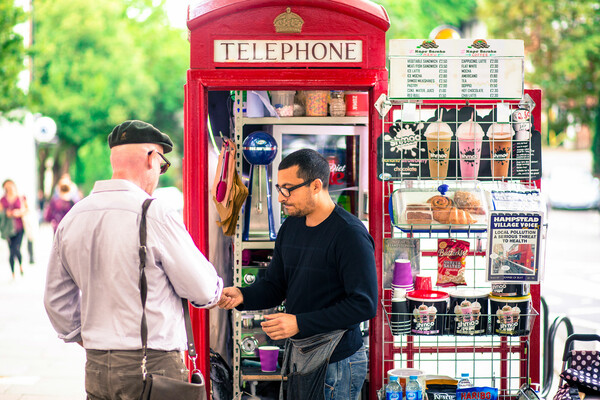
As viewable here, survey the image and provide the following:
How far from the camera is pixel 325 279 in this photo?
3326 millimetres

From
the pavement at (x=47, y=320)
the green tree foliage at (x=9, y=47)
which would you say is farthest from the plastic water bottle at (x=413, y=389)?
the green tree foliage at (x=9, y=47)

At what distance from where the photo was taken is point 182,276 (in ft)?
9.59

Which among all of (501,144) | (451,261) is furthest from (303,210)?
(501,144)

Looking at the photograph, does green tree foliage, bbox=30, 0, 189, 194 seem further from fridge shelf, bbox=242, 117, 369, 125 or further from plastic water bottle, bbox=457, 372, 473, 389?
plastic water bottle, bbox=457, 372, 473, 389

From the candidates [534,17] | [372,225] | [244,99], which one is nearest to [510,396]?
[372,225]

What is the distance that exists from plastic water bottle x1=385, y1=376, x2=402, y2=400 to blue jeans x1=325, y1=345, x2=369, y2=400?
0.38m

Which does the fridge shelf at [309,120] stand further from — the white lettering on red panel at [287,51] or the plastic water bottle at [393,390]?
the plastic water bottle at [393,390]

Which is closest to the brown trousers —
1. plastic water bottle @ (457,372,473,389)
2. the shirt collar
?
the shirt collar

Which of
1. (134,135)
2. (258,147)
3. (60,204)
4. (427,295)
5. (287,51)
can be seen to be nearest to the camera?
(134,135)

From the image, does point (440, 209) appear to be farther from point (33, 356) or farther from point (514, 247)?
point (33, 356)

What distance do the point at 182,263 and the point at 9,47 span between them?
45.4 feet

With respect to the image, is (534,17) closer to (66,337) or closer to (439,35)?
(439,35)

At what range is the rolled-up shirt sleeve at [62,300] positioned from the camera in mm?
3047

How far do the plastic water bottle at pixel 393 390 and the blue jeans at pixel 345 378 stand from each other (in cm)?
38
